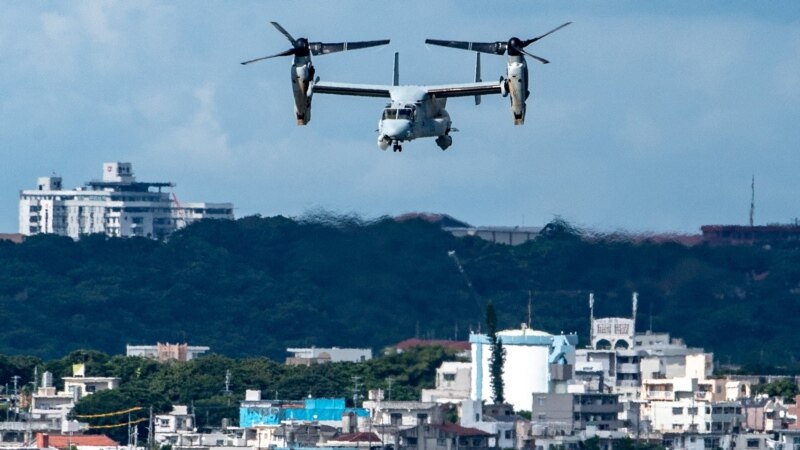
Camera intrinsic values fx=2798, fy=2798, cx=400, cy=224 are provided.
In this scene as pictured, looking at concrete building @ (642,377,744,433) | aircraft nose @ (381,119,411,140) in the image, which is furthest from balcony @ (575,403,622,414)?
aircraft nose @ (381,119,411,140)

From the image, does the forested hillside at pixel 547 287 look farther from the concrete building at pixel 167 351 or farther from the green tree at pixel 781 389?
the green tree at pixel 781 389

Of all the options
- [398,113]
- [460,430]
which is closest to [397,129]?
[398,113]

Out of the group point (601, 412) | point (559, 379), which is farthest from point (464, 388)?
point (601, 412)

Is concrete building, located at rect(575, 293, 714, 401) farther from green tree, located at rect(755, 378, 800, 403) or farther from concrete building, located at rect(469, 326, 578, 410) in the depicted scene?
concrete building, located at rect(469, 326, 578, 410)

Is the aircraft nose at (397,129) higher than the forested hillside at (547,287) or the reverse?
the reverse

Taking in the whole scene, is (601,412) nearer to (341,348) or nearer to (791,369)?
(791,369)

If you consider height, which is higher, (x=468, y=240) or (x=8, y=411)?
(x=468, y=240)

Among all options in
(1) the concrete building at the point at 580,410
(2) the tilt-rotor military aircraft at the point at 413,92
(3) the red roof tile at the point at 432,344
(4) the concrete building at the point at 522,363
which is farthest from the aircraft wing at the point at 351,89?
(3) the red roof tile at the point at 432,344
